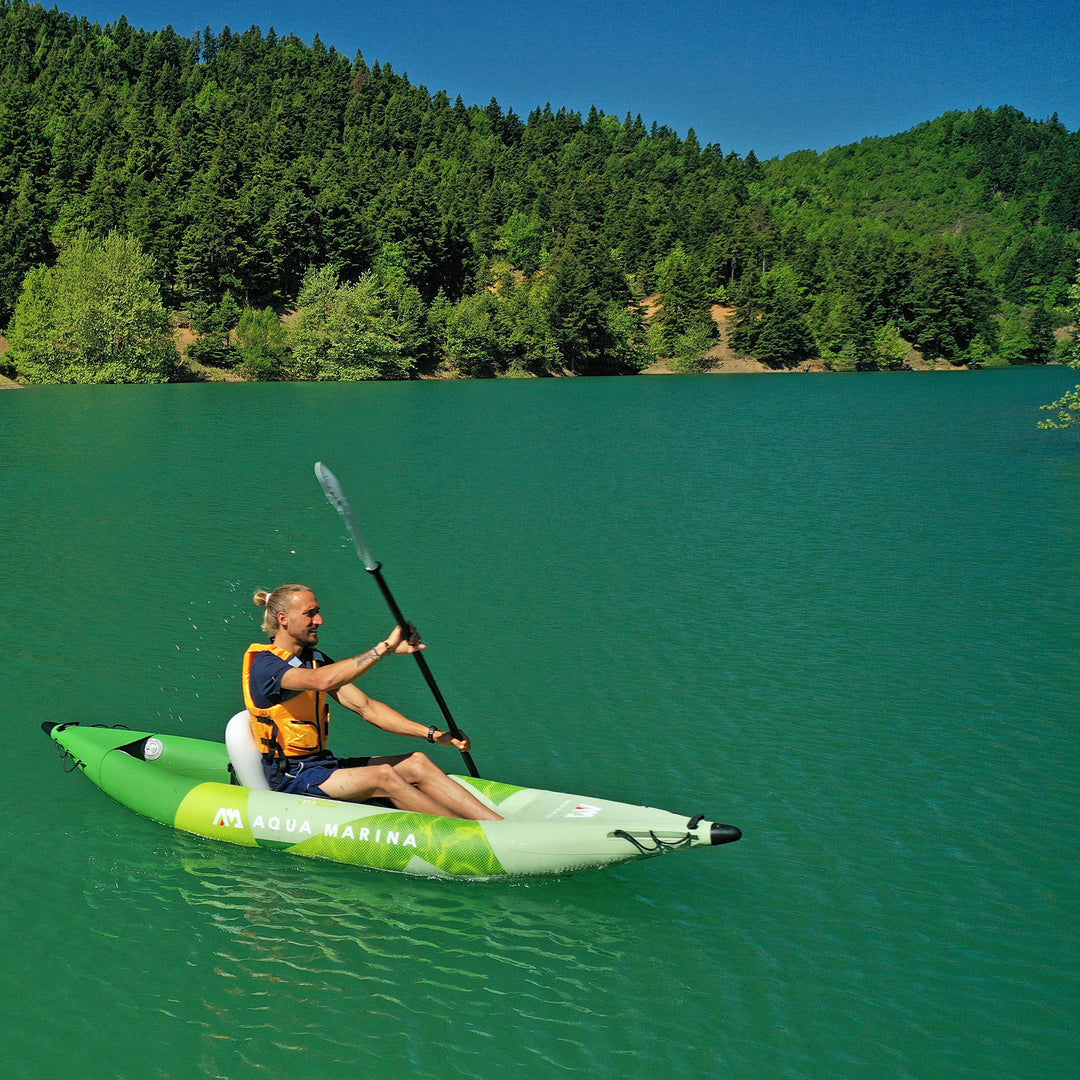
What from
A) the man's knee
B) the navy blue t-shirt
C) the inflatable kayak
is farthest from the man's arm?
the navy blue t-shirt

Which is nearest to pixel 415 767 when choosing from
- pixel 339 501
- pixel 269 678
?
pixel 269 678

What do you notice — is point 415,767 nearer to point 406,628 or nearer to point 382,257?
point 406,628

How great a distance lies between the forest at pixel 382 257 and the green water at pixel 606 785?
5985cm

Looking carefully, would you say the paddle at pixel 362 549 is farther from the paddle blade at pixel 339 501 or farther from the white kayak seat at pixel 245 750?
the white kayak seat at pixel 245 750

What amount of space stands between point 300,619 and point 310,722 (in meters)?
0.95

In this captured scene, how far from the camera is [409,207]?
106m

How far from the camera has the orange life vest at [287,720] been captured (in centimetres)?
812

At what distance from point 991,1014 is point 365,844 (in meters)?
4.54

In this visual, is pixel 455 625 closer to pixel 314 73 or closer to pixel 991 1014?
pixel 991 1014

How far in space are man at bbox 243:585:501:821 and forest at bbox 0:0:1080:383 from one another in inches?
2873

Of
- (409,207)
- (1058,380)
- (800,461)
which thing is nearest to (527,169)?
(409,207)

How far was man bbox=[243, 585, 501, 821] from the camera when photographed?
7883 millimetres

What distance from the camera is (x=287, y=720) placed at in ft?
27.0

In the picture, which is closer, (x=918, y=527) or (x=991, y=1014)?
(x=991, y=1014)
